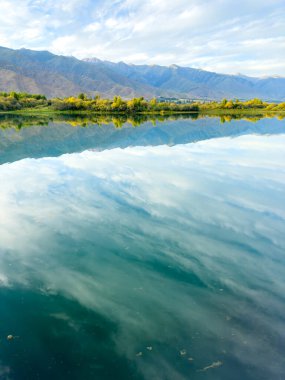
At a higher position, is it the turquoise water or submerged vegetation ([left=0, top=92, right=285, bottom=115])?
submerged vegetation ([left=0, top=92, right=285, bottom=115])

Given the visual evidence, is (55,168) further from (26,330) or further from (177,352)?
(177,352)

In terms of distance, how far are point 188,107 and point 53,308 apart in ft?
497

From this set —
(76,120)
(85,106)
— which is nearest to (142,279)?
(76,120)

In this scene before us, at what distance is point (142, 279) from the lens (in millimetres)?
11516

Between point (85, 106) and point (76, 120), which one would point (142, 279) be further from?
point (85, 106)

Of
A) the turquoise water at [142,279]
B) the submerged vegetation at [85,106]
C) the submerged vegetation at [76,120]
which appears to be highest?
the submerged vegetation at [85,106]

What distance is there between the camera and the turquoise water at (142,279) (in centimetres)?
802

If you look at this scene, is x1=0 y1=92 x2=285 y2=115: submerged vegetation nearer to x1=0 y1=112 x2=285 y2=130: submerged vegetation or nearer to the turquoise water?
x1=0 y1=112 x2=285 y2=130: submerged vegetation

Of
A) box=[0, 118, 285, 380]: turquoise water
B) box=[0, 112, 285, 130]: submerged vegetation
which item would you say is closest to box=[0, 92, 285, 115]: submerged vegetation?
box=[0, 112, 285, 130]: submerged vegetation

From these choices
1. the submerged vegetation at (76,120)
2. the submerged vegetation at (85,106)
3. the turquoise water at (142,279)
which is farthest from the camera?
the submerged vegetation at (85,106)

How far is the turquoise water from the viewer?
26.3 ft

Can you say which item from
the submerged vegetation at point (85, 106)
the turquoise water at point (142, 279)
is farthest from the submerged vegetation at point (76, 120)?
the turquoise water at point (142, 279)

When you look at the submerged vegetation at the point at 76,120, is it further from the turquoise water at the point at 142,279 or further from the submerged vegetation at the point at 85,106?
the turquoise water at the point at 142,279

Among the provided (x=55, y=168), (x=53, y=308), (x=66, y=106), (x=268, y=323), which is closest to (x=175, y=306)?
(x=268, y=323)
